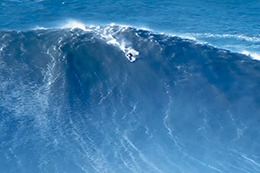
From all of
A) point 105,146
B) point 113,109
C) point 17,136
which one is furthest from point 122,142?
point 17,136

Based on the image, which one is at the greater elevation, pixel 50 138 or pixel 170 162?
pixel 170 162

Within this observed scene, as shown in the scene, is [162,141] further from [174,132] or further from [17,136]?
[17,136]

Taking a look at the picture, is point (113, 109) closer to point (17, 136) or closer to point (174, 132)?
point (174, 132)

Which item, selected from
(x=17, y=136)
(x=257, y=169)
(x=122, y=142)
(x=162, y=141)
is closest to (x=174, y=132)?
(x=162, y=141)

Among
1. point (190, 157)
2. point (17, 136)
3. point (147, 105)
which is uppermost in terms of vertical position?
point (147, 105)

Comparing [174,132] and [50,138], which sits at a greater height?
[174,132]

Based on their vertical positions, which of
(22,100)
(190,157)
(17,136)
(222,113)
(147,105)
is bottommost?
(17,136)

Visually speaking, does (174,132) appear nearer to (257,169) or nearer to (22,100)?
(257,169)

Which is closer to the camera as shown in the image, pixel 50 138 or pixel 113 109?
pixel 50 138
